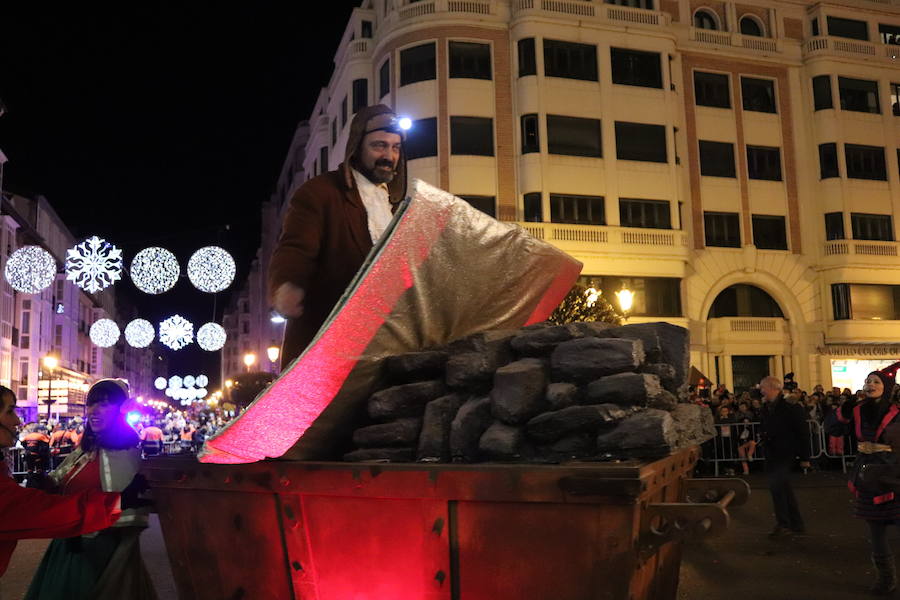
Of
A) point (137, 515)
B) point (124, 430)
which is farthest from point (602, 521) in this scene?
point (124, 430)

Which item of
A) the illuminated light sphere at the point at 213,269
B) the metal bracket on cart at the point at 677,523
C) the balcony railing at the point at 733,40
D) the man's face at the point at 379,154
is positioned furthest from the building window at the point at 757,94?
the metal bracket on cart at the point at 677,523

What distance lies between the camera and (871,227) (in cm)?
3138

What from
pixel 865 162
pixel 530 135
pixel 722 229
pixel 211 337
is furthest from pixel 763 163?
pixel 211 337

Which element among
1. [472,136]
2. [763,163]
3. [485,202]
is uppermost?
[472,136]

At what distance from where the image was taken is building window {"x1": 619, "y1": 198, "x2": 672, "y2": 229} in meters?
28.9

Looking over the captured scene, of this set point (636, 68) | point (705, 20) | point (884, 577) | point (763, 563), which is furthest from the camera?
point (705, 20)

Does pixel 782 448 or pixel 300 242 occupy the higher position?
pixel 300 242

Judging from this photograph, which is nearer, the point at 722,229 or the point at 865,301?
the point at 722,229

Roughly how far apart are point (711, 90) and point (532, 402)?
31.3 meters

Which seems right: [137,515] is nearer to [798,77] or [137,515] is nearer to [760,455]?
[760,455]

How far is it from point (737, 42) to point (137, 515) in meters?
32.3

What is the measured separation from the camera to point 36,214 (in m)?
47.8

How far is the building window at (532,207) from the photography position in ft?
91.5

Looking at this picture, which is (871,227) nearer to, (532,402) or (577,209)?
(577,209)
